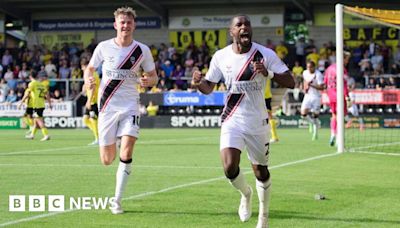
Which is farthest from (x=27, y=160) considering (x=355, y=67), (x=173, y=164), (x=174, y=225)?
(x=355, y=67)

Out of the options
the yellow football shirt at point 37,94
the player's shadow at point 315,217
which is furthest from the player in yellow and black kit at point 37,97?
the player's shadow at point 315,217

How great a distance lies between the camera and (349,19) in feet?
141

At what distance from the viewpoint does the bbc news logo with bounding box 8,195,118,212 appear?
1081 centimetres

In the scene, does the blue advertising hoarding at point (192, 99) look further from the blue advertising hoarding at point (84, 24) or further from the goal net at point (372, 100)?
the blue advertising hoarding at point (84, 24)

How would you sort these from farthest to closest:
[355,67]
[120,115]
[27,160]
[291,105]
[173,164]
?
[355,67]
[291,105]
[27,160]
[173,164]
[120,115]

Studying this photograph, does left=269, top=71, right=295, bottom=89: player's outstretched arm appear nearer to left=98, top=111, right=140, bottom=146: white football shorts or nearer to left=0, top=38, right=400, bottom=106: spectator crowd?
left=98, top=111, right=140, bottom=146: white football shorts

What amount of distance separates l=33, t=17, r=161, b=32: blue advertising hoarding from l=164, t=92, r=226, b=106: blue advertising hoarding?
29.7 feet

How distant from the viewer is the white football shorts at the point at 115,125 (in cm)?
1116

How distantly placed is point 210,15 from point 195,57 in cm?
364

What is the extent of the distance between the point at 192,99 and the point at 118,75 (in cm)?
2702

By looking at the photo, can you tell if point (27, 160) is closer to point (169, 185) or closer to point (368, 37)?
point (169, 185)

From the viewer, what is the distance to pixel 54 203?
11289 mm

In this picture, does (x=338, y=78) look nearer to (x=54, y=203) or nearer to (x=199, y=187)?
(x=199, y=187)

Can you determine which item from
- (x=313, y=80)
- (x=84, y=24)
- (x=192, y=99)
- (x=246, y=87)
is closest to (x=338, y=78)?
(x=313, y=80)
